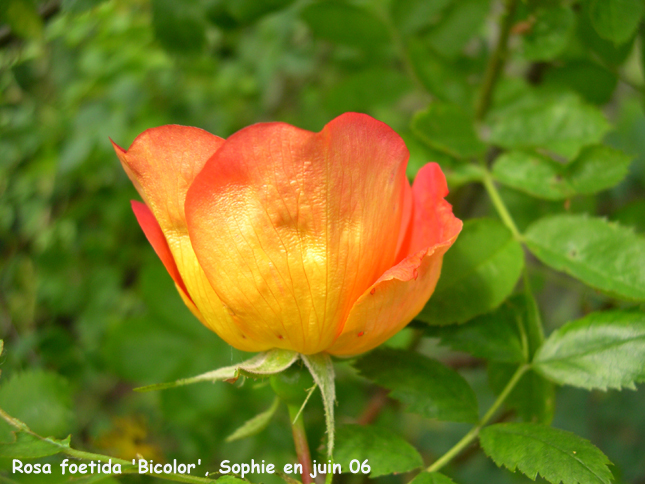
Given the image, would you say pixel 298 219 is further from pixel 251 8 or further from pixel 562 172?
pixel 251 8

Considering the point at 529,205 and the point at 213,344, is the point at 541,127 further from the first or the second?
the point at 213,344

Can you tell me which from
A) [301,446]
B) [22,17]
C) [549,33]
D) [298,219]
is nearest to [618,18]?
[549,33]

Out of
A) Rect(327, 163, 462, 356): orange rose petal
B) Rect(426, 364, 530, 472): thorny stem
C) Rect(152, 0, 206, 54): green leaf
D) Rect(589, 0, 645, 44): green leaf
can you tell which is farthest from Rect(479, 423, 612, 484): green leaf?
Rect(152, 0, 206, 54): green leaf

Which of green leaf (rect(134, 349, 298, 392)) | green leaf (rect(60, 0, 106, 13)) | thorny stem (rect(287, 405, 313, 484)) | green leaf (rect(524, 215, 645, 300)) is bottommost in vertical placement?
thorny stem (rect(287, 405, 313, 484))

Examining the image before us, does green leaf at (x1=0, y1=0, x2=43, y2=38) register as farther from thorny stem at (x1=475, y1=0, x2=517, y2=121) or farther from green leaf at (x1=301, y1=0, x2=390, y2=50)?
thorny stem at (x1=475, y1=0, x2=517, y2=121)

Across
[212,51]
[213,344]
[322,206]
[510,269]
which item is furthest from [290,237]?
[212,51]
